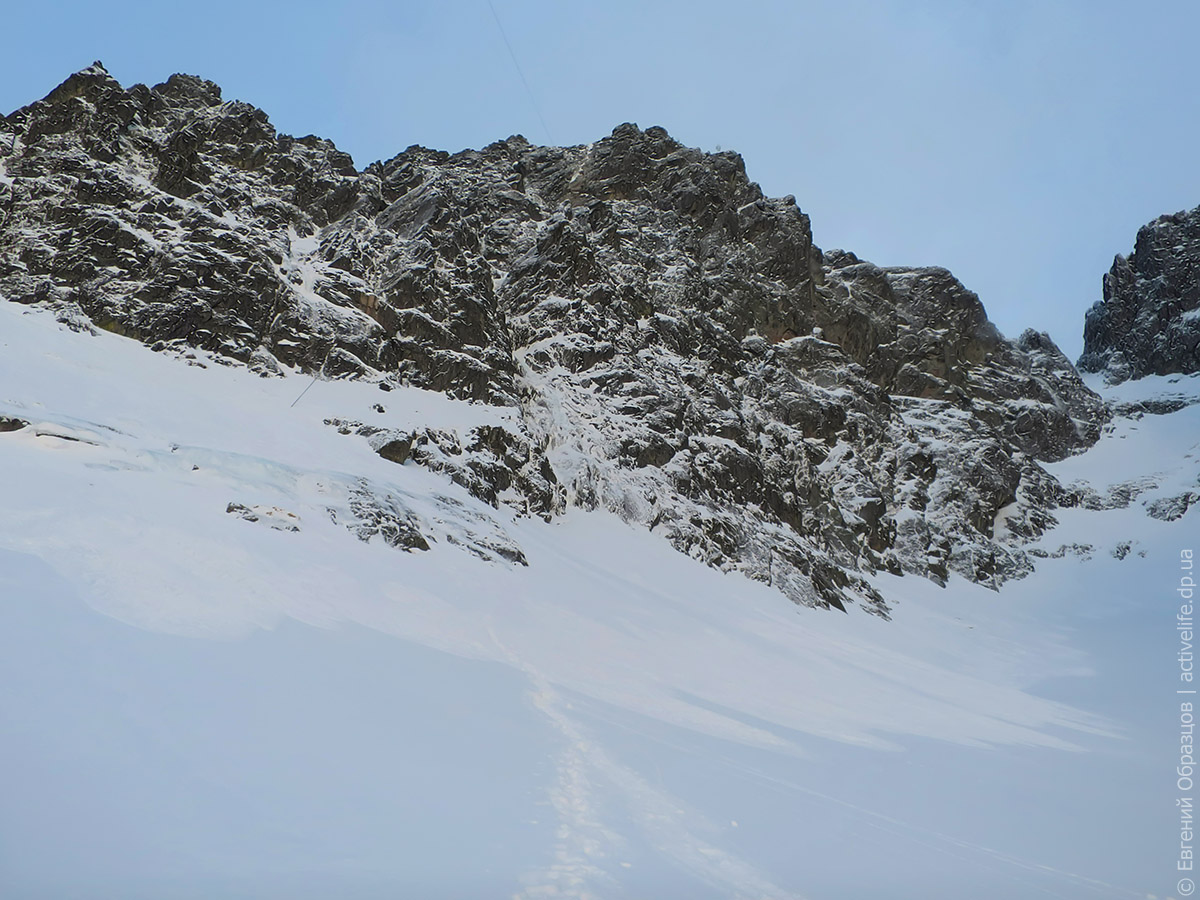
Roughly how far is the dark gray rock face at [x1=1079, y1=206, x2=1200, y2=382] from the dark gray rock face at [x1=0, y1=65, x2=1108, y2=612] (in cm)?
3524

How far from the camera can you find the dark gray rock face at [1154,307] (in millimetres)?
90062

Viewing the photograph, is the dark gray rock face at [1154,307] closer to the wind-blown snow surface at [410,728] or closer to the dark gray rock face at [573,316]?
the dark gray rock face at [573,316]

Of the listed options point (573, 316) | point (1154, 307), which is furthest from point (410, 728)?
point (1154, 307)

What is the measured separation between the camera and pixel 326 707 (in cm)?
782

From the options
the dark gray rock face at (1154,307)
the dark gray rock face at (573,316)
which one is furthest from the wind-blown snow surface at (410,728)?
the dark gray rock face at (1154,307)

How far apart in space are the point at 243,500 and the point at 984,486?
A: 5999 cm

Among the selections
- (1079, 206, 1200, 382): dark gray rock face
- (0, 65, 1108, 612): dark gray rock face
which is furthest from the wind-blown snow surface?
(1079, 206, 1200, 382): dark gray rock face

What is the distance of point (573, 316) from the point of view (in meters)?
46.7

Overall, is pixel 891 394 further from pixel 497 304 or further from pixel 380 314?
pixel 380 314

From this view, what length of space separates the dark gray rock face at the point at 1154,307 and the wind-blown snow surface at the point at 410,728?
86204 mm

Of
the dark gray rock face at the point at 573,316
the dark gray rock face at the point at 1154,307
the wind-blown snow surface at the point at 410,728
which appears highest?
the dark gray rock face at the point at 1154,307

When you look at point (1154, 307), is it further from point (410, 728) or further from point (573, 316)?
point (410, 728)

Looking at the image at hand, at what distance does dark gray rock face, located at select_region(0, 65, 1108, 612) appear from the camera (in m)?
35.3

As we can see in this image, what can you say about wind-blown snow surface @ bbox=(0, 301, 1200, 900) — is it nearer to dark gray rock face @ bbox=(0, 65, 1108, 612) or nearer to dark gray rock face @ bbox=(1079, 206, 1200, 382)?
dark gray rock face @ bbox=(0, 65, 1108, 612)
